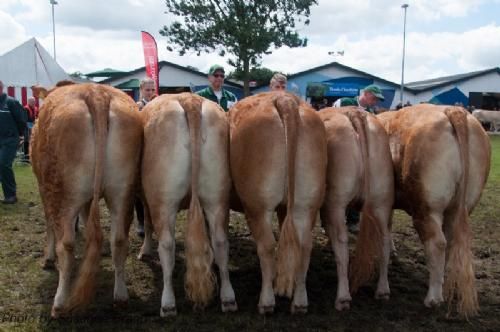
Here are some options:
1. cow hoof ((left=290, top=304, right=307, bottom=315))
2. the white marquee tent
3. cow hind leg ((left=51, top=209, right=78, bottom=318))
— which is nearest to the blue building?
the white marquee tent

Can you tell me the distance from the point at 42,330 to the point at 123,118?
1780 millimetres

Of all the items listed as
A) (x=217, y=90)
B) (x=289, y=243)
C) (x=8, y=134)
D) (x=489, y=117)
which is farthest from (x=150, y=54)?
(x=489, y=117)

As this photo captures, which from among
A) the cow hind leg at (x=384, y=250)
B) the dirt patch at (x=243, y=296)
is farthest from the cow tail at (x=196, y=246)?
the cow hind leg at (x=384, y=250)

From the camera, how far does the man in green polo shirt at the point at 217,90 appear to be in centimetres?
655

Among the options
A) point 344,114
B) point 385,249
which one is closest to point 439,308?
point 385,249

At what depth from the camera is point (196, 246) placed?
4.10 meters

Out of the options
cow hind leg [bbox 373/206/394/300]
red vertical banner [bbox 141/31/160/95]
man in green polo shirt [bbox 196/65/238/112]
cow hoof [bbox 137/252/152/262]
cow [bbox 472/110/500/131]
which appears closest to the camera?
cow hind leg [bbox 373/206/394/300]

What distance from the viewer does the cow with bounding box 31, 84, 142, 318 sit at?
4.04m

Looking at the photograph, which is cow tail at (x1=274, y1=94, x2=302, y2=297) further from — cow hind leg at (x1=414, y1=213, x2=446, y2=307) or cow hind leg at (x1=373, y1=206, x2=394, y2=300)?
cow hind leg at (x1=414, y1=213, x2=446, y2=307)

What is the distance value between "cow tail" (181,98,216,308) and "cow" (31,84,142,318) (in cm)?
55

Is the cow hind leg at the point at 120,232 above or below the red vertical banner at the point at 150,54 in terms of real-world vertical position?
below

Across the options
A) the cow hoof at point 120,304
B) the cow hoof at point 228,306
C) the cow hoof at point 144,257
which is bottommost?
the cow hoof at point 144,257

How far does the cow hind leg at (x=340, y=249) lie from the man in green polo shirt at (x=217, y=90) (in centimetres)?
268

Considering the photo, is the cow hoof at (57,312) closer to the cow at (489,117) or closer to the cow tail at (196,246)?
the cow tail at (196,246)
